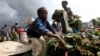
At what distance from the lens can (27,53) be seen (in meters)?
6.46

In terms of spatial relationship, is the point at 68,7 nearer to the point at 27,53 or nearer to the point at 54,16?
the point at 54,16

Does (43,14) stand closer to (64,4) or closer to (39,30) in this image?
(39,30)

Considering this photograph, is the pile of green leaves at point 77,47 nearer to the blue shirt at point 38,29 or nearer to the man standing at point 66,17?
the blue shirt at point 38,29

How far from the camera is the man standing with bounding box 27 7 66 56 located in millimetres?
5879

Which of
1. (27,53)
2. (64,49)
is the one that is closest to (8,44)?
(27,53)

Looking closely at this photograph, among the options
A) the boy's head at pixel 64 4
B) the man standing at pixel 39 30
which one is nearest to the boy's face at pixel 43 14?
the man standing at pixel 39 30

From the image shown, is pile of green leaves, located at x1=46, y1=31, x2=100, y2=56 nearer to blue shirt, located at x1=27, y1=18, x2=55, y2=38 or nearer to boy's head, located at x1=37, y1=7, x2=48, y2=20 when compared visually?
blue shirt, located at x1=27, y1=18, x2=55, y2=38

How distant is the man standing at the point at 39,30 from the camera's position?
5.88 meters

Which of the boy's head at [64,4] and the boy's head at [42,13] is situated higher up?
the boy's head at [64,4]

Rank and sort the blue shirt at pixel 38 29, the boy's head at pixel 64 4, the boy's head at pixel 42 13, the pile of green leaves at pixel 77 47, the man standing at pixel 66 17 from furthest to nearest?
the boy's head at pixel 64 4, the man standing at pixel 66 17, the boy's head at pixel 42 13, the blue shirt at pixel 38 29, the pile of green leaves at pixel 77 47

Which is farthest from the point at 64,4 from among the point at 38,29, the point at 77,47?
the point at 77,47

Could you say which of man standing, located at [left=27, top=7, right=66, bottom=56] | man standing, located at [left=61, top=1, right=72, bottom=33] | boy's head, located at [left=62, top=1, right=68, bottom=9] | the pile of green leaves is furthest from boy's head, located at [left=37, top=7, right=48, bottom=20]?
boy's head, located at [left=62, top=1, right=68, bottom=9]

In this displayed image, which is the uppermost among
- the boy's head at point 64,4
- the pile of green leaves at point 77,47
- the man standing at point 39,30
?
the boy's head at point 64,4

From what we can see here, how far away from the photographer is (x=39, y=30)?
19.4ft
